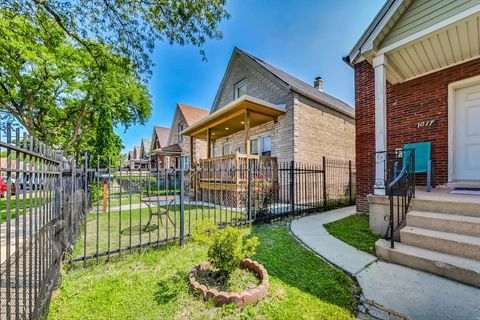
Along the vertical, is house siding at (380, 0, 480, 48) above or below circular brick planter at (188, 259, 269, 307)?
above

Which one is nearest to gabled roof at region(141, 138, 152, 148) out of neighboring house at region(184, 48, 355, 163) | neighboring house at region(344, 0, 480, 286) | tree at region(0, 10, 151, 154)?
tree at region(0, 10, 151, 154)

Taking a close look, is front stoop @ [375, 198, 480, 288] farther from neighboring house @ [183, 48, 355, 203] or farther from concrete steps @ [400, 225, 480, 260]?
neighboring house @ [183, 48, 355, 203]

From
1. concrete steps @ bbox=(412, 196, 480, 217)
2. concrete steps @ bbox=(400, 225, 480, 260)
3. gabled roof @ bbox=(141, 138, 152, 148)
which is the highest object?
gabled roof @ bbox=(141, 138, 152, 148)

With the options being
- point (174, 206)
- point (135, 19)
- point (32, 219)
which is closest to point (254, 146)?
point (135, 19)

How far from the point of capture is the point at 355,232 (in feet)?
17.2

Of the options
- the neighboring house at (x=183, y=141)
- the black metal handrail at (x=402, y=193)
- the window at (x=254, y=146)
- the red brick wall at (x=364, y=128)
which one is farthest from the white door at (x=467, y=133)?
the neighboring house at (x=183, y=141)

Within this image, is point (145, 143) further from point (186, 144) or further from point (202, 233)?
point (202, 233)

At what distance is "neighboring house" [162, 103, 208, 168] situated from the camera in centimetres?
1962

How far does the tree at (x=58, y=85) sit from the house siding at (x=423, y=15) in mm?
6626

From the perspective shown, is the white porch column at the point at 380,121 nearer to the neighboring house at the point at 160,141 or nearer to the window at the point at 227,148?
the window at the point at 227,148

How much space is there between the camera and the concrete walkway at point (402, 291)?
2.48m

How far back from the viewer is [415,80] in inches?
251

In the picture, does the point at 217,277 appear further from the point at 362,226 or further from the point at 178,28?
the point at 178,28

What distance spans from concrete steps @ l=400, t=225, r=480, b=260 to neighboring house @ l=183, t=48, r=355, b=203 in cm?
529
